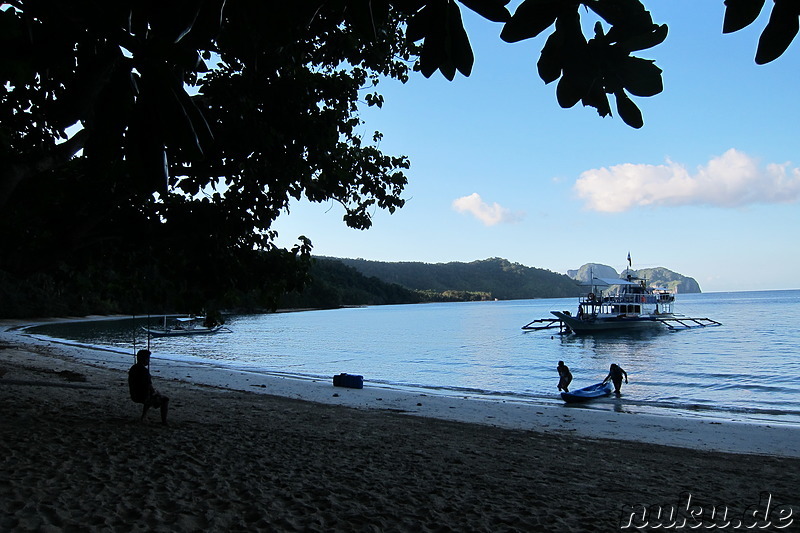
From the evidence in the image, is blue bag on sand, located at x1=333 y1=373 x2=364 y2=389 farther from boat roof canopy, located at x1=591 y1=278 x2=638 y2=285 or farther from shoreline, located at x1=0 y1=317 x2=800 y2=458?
boat roof canopy, located at x1=591 y1=278 x2=638 y2=285

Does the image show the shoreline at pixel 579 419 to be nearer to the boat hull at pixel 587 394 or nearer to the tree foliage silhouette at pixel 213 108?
the boat hull at pixel 587 394

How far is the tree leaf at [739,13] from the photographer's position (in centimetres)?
166

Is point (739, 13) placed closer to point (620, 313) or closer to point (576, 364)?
point (576, 364)

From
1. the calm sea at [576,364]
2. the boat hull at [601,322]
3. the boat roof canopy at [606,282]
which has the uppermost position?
the boat roof canopy at [606,282]

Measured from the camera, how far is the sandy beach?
4.50m

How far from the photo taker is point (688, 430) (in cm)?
1293

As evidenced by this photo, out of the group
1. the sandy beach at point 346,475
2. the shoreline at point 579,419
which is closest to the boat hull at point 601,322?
the shoreline at point 579,419

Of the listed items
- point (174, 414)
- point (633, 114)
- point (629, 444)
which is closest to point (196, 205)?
point (174, 414)

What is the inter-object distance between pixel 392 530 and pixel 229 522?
1.28m

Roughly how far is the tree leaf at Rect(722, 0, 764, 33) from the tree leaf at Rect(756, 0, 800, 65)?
58 millimetres

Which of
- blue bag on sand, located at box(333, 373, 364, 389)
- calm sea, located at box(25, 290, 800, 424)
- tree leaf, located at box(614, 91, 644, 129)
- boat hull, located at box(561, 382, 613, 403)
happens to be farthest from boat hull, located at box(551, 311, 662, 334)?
tree leaf, located at box(614, 91, 644, 129)

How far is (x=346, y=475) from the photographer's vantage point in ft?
19.3

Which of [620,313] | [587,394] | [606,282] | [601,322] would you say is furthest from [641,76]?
[620,313]

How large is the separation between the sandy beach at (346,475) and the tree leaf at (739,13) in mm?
3928
